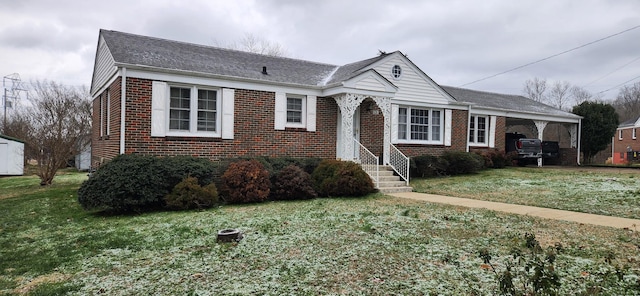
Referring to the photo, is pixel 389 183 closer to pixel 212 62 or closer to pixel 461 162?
pixel 461 162

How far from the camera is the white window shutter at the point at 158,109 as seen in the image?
11.1m

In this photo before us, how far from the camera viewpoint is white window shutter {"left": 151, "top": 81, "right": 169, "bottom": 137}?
11.1 meters

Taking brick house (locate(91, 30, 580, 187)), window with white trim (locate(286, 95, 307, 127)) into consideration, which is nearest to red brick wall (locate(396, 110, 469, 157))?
brick house (locate(91, 30, 580, 187))

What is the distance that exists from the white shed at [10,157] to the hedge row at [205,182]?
18879 millimetres

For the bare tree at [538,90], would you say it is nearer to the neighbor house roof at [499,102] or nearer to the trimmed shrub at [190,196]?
the neighbor house roof at [499,102]

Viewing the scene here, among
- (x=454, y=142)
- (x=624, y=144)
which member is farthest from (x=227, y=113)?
(x=624, y=144)

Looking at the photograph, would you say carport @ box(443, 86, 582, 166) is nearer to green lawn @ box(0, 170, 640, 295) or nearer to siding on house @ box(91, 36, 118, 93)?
green lawn @ box(0, 170, 640, 295)

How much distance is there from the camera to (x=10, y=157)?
2333cm

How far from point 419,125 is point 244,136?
7.77 m

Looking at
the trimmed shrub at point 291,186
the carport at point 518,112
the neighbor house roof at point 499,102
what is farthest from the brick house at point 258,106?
the neighbor house roof at point 499,102

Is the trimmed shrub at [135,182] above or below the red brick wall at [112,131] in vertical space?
below

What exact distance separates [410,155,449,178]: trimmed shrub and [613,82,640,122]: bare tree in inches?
1755

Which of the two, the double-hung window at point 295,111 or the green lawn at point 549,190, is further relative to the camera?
the double-hung window at point 295,111

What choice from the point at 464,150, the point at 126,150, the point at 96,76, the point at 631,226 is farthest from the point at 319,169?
the point at 96,76
